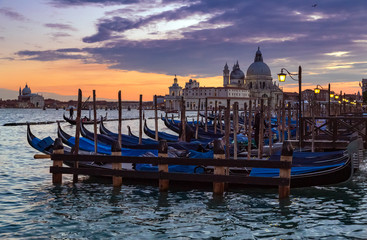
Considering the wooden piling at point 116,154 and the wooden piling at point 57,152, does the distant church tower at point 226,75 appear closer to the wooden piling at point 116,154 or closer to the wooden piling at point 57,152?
the wooden piling at point 57,152

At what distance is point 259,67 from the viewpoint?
396ft

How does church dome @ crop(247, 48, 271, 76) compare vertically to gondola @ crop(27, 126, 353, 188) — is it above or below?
above

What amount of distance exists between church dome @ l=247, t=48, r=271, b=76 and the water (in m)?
113

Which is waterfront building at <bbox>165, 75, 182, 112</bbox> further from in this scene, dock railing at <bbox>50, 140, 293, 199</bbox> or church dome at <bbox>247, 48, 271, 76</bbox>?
dock railing at <bbox>50, 140, 293, 199</bbox>

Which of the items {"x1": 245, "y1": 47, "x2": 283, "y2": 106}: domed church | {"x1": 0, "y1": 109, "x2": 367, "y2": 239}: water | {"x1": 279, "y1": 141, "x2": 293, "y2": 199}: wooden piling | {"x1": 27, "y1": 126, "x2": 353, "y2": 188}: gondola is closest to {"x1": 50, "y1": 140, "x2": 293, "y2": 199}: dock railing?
{"x1": 279, "y1": 141, "x2": 293, "y2": 199}: wooden piling

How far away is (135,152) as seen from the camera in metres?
10.7

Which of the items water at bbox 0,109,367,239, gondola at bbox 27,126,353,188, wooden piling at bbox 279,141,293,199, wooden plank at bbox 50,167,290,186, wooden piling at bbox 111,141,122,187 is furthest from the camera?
wooden piling at bbox 111,141,122,187

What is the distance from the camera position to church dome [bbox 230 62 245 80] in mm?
132625

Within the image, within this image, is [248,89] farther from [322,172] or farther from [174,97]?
[322,172]

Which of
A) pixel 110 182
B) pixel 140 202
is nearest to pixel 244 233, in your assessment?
pixel 140 202

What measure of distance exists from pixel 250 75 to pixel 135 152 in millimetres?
115013

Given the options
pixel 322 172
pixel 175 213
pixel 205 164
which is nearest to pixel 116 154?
pixel 205 164

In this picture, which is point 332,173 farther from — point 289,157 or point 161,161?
point 161,161

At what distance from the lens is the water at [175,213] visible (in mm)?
6074
